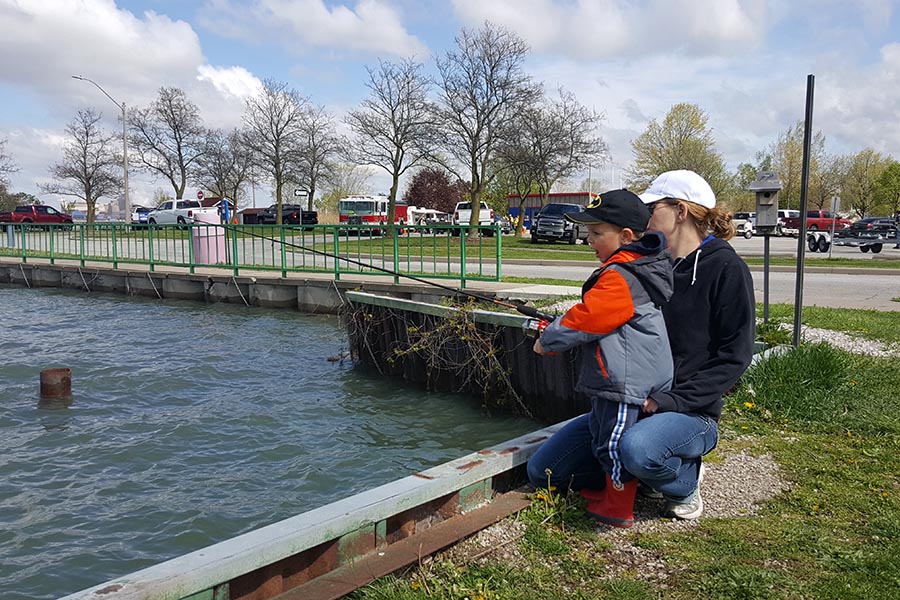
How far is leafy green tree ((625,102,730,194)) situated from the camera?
5916 centimetres

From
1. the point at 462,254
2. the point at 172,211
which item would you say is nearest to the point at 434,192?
the point at 172,211

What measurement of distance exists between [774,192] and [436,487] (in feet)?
19.5

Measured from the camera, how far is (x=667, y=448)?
12.0 ft

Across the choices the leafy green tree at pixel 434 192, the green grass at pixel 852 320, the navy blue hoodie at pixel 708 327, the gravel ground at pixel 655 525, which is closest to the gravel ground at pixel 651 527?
the gravel ground at pixel 655 525

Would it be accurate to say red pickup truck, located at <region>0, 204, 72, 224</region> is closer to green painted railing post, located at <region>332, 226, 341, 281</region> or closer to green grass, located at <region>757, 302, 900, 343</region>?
green painted railing post, located at <region>332, 226, 341, 281</region>

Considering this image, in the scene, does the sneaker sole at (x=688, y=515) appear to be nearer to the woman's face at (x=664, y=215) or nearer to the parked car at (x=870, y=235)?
the woman's face at (x=664, y=215)

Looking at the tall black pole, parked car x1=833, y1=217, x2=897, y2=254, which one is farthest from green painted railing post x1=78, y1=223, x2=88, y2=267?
parked car x1=833, y1=217, x2=897, y2=254

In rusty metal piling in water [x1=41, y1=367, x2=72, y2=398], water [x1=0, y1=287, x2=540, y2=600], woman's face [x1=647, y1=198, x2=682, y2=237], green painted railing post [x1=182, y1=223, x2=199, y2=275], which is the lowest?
water [x1=0, y1=287, x2=540, y2=600]

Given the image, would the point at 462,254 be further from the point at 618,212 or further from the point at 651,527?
the point at 651,527

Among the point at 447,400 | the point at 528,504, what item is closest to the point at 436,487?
the point at 528,504

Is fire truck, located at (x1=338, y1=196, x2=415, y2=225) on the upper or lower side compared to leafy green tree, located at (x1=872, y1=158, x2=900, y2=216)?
lower

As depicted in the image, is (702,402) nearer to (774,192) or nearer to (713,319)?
(713,319)

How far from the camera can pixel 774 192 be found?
8.16 m

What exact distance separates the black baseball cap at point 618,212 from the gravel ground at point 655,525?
1554 millimetres
